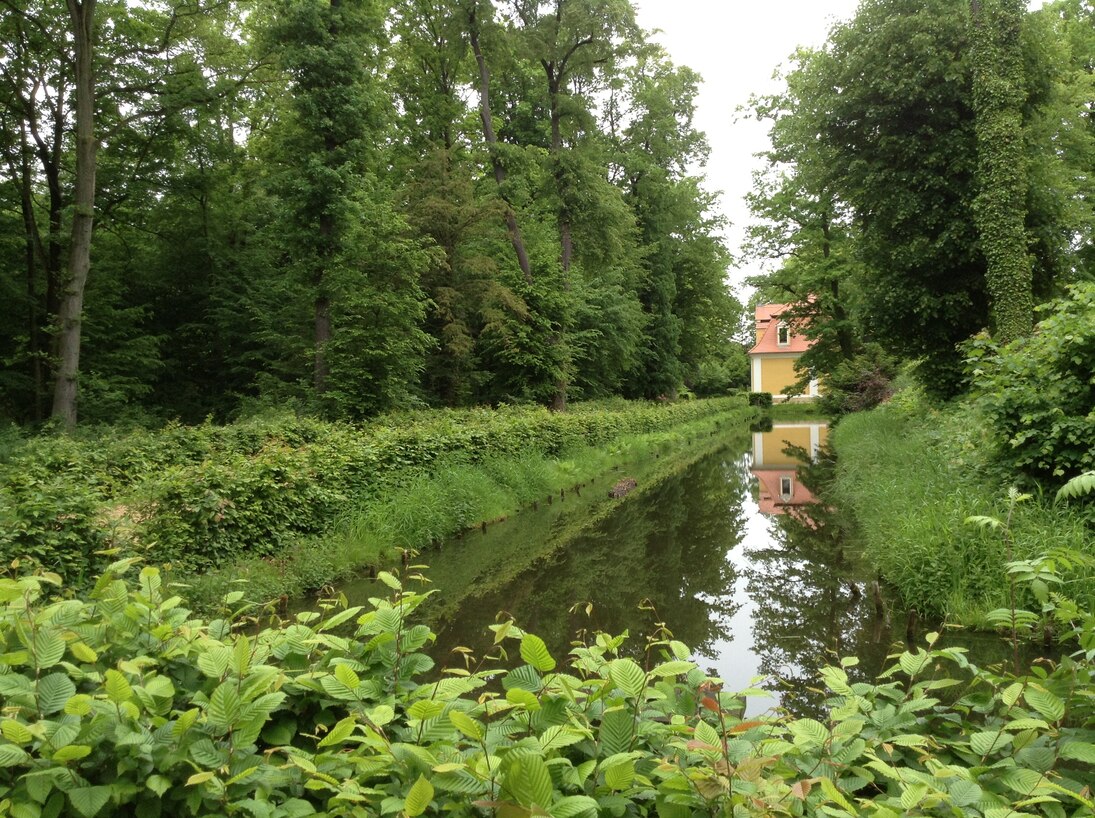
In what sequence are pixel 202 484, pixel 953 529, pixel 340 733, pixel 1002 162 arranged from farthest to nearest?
pixel 1002 162
pixel 202 484
pixel 953 529
pixel 340 733

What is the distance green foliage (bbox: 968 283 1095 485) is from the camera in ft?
18.7

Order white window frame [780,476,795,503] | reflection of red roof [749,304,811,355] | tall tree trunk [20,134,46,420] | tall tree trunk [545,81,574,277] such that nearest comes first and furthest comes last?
white window frame [780,476,795,503]
tall tree trunk [20,134,46,420]
tall tree trunk [545,81,574,277]
reflection of red roof [749,304,811,355]

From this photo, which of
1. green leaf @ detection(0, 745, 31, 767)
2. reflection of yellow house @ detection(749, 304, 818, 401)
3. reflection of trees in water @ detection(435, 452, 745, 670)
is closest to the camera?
green leaf @ detection(0, 745, 31, 767)

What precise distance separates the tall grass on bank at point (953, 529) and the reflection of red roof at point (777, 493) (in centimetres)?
240

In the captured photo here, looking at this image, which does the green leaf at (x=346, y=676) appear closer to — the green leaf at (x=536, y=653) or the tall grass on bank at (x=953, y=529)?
the green leaf at (x=536, y=653)

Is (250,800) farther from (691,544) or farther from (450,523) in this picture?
(691,544)

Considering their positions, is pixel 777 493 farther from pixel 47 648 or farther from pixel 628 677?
pixel 47 648

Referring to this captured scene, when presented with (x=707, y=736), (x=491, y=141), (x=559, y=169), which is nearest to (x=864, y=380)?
(x=559, y=169)

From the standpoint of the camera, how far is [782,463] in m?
18.8

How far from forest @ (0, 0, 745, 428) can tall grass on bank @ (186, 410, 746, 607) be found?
4443 millimetres

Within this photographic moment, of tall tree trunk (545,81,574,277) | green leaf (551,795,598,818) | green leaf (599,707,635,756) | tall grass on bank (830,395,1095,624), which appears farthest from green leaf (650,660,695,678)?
tall tree trunk (545,81,574,277)

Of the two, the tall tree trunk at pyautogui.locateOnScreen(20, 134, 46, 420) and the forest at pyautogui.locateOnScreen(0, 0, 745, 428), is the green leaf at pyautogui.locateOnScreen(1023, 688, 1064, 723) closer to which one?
the forest at pyautogui.locateOnScreen(0, 0, 745, 428)

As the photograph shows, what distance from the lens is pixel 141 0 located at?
17516 mm

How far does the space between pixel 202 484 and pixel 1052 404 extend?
8.50 meters
